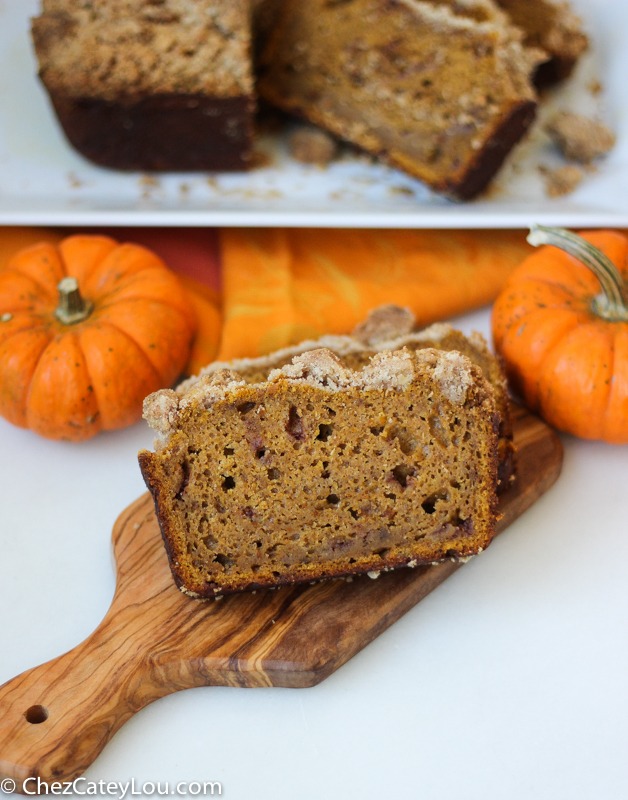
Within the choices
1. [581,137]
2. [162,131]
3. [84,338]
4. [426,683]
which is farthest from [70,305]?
[581,137]

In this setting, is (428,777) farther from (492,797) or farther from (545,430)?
(545,430)

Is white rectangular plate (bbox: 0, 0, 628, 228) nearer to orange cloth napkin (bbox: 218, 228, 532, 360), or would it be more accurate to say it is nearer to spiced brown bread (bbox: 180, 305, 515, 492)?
orange cloth napkin (bbox: 218, 228, 532, 360)

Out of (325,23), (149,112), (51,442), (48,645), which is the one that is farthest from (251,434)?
(325,23)

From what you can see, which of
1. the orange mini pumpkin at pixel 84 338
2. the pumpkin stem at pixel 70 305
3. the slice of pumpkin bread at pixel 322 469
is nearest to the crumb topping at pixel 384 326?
the slice of pumpkin bread at pixel 322 469

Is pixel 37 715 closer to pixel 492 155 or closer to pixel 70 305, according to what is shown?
pixel 70 305

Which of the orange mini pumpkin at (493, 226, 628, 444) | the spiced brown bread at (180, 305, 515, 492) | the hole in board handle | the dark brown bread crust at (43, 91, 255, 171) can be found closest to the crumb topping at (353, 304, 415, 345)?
the spiced brown bread at (180, 305, 515, 492)

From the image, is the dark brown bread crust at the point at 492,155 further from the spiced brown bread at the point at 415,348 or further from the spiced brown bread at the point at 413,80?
the spiced brown bread at the point at 415,348
